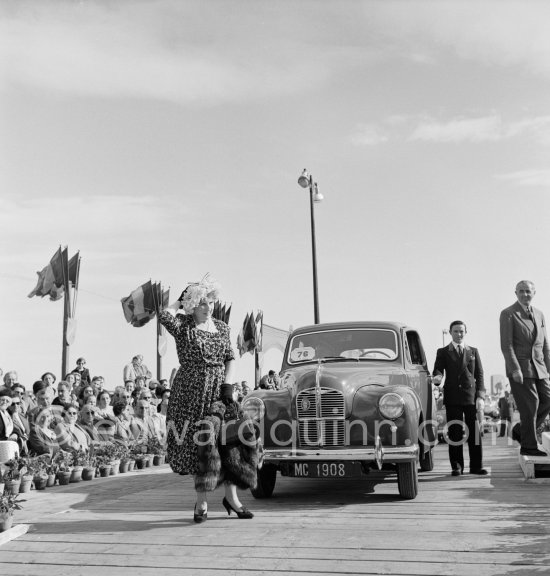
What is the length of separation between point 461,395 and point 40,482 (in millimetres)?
5042

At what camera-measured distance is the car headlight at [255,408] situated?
24.5ft

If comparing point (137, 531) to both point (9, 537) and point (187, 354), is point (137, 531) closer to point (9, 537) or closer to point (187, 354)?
point (9, 537)

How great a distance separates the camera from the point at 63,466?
9.31m

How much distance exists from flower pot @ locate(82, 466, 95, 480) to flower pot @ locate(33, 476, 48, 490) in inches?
36.4

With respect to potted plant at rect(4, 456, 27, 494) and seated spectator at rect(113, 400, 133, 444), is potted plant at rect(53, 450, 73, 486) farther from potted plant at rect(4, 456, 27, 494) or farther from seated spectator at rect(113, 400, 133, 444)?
seated spectator at rect(113, 400, 133, 444)

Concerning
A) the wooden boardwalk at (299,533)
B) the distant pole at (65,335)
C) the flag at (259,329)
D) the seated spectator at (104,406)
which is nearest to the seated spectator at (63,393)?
the seated spectator at (104,406)

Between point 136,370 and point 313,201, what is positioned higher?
point 313,201

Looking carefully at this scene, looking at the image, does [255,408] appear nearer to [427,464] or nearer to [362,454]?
[362,454]

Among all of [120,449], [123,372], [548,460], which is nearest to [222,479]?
[548,460]

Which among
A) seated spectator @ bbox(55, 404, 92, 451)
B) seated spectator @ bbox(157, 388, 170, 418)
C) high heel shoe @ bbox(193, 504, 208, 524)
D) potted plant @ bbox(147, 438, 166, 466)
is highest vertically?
seated spectator @ bbox(157, 388, 170, 418)

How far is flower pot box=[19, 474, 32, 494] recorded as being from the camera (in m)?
8.38

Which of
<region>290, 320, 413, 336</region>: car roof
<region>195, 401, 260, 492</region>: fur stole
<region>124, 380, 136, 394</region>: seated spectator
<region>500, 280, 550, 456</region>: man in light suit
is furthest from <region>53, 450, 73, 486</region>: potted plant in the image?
<region>124, 380, 136, 394</region>: seated spectator

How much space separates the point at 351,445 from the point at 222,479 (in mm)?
1510

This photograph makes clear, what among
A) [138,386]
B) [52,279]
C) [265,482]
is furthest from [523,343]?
[52,279]
